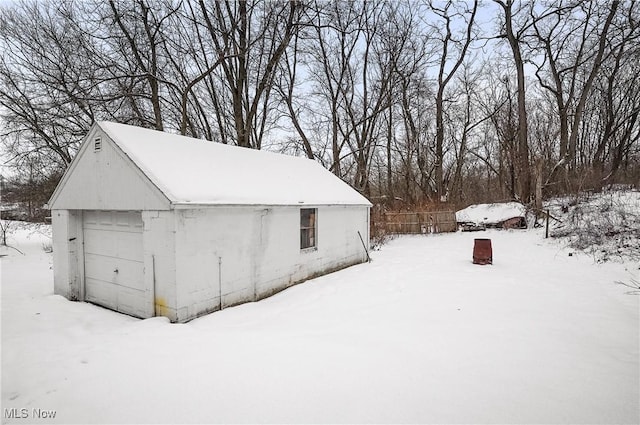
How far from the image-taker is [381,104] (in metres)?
21.3

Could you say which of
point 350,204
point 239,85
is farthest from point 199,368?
point 239,85

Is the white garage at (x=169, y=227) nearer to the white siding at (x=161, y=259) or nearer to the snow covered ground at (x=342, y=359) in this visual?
the white siding at (x=161, y=259)

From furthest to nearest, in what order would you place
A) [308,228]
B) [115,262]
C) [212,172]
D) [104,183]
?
1. [308,228]
2. [212,172]
3. [115,262]
4. [104,183]

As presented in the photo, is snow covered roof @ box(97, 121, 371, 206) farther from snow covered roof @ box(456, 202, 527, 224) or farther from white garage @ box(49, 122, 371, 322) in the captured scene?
snow covered roof @ box(456, 202, 527, 224)

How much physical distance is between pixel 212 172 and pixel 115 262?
2.59 metres

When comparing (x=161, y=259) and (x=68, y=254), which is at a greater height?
(x=161, y=259)

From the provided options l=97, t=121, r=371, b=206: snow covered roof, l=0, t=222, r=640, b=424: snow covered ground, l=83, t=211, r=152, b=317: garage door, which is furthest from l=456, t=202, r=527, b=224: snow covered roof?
l=83, t=211, r=152, b=317: garage door

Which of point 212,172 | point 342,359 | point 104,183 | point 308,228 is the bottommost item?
point 342,359

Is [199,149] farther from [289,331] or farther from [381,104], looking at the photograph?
[381,104]

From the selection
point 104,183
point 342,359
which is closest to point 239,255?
point 104,183

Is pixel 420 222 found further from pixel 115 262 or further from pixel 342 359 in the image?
pixel 115 262

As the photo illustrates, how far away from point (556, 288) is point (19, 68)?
861 inches

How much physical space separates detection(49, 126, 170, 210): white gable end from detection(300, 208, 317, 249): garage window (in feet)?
12.8

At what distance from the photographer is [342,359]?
3.70m
